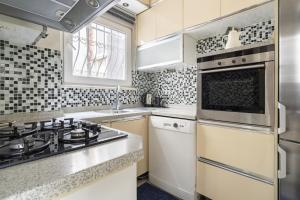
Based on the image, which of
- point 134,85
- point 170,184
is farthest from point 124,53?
point 170,184

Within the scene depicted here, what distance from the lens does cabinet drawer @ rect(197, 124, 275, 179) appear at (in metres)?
1.16

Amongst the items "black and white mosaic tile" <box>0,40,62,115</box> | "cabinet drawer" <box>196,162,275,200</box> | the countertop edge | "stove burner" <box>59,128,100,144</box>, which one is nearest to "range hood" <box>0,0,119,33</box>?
"black and white mosaic tile" <box>0,40,62,115</box>

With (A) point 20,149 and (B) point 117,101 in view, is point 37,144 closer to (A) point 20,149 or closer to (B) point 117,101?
(A) point 20,149

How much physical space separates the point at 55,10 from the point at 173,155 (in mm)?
1475

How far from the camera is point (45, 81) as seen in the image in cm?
147

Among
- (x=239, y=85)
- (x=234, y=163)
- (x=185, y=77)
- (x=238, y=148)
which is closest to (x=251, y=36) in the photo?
(x=239, y=85)

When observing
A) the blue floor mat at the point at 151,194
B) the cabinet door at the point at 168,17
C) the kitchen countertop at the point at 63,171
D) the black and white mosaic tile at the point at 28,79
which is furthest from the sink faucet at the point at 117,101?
the kitchen countertop at the point at 63,171

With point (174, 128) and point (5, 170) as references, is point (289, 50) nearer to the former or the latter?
point (174, 128)

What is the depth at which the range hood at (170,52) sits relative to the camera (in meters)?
1.92

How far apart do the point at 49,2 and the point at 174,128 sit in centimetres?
133

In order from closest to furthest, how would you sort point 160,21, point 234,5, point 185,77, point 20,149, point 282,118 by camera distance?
point 20,149 → point 282,118 → point 234,5 → point 160,21 → point 185,77

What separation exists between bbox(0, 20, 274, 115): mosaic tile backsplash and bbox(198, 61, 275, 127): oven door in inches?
24.6

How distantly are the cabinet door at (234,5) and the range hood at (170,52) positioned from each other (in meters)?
0.48

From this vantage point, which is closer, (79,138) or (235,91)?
(79,138)
